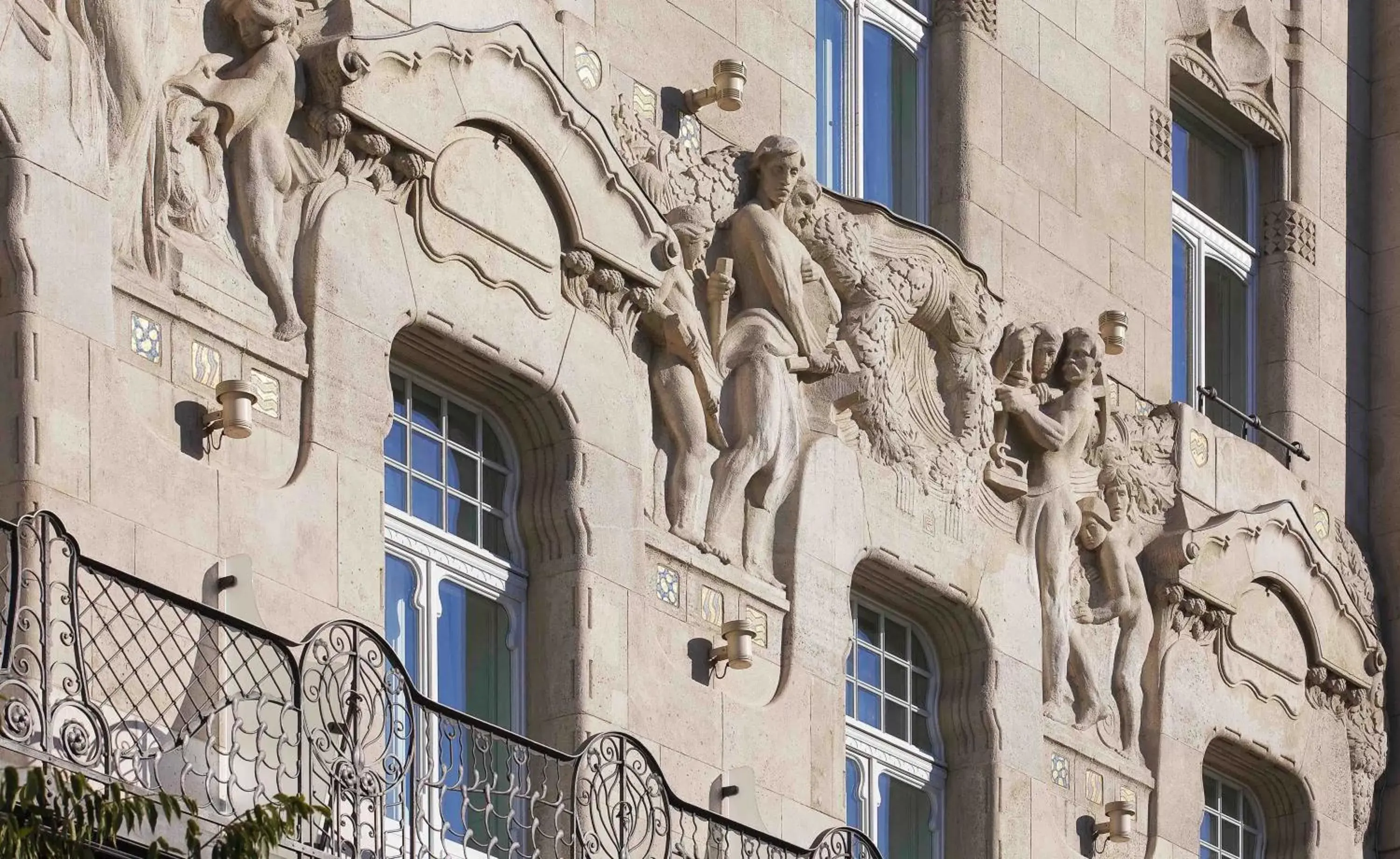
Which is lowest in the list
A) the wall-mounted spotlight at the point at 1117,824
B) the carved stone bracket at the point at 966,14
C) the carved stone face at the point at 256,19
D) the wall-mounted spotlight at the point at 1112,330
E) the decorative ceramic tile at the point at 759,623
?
the wall-mounted spotlight at the point at 1117,824

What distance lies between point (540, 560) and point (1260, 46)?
814 centimetres

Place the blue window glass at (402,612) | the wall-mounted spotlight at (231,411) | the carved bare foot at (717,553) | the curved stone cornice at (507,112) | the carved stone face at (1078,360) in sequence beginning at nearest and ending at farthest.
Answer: the wall-mounted spotlight at (231,411)
the curved stone cornice at (507,112)
the blue window glass at (402,612)
the carved bare foot at (717,553)
the carved stone face at (1078,360)

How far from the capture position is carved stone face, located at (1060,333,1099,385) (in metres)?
19.7

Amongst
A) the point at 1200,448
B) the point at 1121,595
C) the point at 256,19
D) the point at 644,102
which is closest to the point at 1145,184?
the point at 1200,448

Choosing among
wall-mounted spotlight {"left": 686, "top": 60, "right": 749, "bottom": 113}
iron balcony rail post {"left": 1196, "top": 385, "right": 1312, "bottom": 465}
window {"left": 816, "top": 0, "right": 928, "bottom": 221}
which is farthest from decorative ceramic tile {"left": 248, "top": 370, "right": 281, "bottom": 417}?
iron balcony rail post {"left": 1196, "top": 385, "right": 1312, "bottom": 465}

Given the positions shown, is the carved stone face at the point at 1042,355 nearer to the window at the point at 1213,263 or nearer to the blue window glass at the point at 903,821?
the blue window glass at the point at 903,821

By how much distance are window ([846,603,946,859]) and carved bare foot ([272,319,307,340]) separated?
424 centimetres

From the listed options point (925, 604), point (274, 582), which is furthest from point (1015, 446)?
point (274, 582)

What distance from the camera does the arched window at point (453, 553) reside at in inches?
626

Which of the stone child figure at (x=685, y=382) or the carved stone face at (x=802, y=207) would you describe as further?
the carved stone face at (x=802, y=207)

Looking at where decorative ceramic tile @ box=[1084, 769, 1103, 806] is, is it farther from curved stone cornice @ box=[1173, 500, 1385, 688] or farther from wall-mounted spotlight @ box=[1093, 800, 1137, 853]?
curved stone cornice @ box=[1173, 500, 1385, 688]

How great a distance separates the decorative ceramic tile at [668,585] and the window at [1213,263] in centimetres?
589

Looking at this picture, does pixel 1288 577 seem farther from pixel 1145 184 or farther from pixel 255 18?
pixel 255 18

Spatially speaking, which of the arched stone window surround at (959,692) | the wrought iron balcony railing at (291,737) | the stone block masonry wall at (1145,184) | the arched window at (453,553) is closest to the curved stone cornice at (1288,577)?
the stone block masonry wall at (1145,184)
